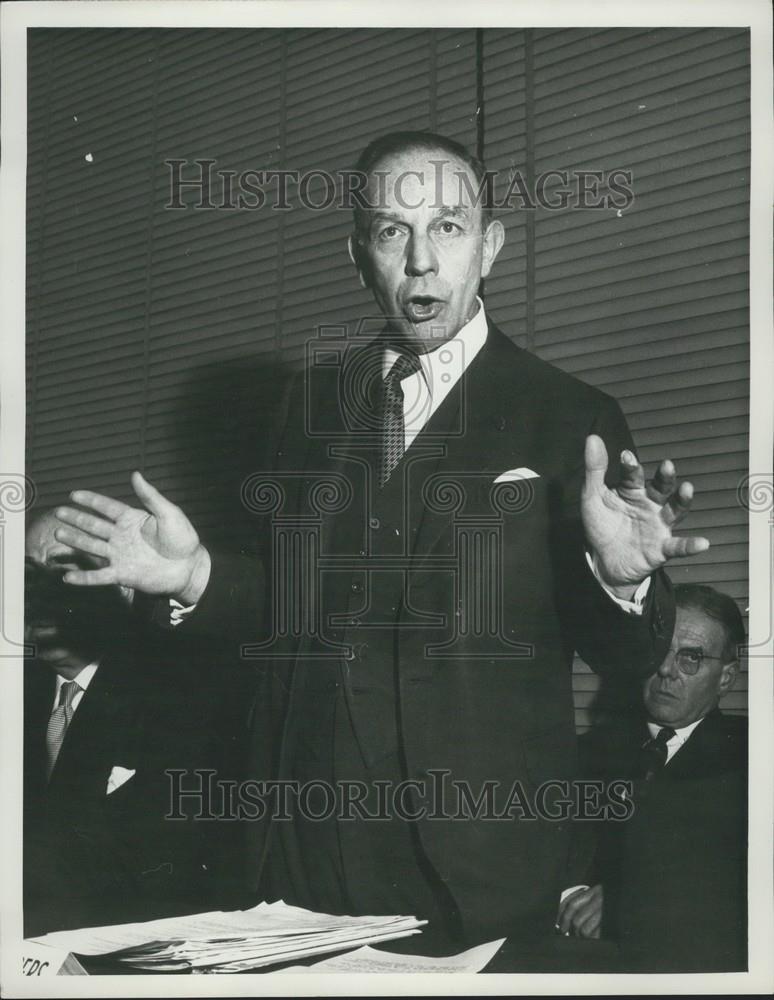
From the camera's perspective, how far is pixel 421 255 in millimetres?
2447

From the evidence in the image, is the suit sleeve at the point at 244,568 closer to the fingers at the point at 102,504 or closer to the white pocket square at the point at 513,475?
the fingers at the point at 102,504

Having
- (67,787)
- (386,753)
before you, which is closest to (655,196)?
(386,753)

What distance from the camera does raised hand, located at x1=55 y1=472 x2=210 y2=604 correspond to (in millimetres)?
2359

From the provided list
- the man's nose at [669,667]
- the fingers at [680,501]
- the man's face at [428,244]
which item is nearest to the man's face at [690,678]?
the man's nose at [669,667]

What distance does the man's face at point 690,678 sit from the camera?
92.1 inches

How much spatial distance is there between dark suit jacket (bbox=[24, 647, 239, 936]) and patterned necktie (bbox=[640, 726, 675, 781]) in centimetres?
84

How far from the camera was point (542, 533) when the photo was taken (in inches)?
93.5

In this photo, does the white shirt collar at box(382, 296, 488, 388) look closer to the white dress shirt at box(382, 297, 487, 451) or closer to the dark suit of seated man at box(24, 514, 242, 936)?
the white dress shirt at box(382, 297, 487, 451)

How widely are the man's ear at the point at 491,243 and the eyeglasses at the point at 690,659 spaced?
844 millimetres

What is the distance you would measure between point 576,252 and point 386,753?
106 centimetres

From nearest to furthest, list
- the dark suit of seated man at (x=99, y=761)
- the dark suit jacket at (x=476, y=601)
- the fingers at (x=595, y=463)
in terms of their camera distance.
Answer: the fingers at (x=595, y=463)
the dark suit jacket at (x=476, y=601)
the dark suit of seated man at (x=99, y=761)

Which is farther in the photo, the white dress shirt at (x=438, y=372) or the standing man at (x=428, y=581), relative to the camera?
the white dress shirt at (x=438, y=372)

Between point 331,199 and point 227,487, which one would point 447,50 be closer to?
point 331,199

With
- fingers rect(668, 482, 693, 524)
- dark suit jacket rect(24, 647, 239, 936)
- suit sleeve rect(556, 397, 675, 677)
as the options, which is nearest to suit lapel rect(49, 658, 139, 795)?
dark suit jacket rect(24, 647, 239, 936)
